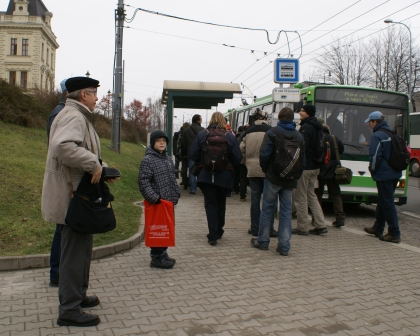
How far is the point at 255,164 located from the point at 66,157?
414 cm

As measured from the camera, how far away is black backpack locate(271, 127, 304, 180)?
627 centimetres

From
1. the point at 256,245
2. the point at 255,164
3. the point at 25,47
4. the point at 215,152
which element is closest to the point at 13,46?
the point at 25,47

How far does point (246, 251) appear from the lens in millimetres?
6602

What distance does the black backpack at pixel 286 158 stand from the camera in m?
6.27

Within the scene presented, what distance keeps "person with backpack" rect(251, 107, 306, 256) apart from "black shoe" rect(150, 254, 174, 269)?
1.57 meters

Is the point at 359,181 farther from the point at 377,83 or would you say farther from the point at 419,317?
the point at 377,83

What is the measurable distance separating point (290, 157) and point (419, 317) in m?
2.57

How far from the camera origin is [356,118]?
35.2 ft

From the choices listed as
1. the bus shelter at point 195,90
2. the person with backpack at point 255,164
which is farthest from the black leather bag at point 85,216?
the bus shelter at point 195,90

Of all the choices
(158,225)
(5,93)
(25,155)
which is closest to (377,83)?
(5,93)

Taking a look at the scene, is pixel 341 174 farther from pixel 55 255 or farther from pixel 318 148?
pixel 55 255

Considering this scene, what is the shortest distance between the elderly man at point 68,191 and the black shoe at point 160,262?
171 centimetres

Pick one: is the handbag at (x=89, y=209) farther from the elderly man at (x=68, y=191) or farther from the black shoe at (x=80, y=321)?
the black shoe at (x=80, y=321)

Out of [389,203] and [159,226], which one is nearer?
[159,226]
